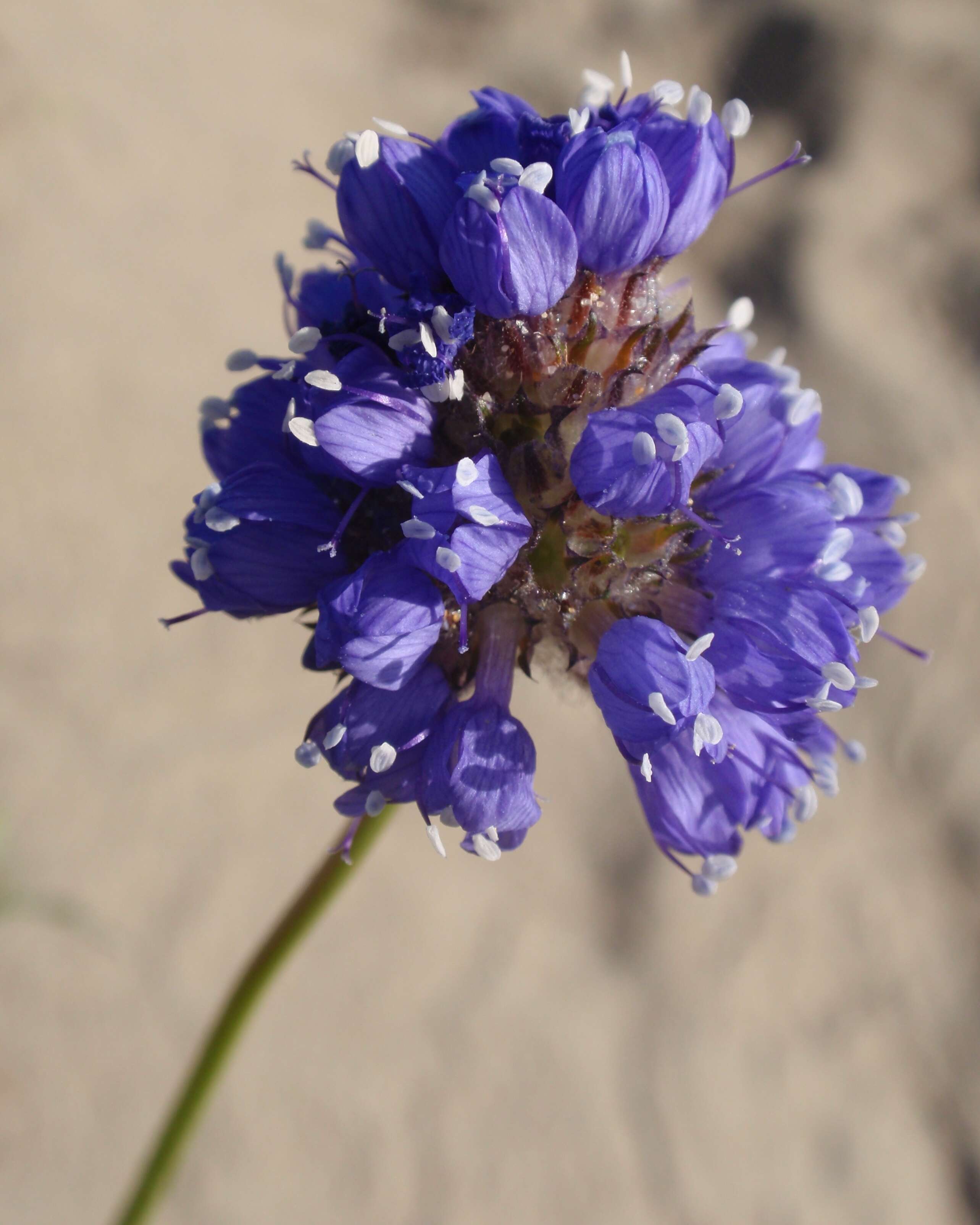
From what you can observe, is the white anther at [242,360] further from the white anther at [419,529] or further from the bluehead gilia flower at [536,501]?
the white anther at [419,529]

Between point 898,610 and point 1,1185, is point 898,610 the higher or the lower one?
the higher one

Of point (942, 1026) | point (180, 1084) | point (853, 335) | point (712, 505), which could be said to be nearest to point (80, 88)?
point (853, 335)

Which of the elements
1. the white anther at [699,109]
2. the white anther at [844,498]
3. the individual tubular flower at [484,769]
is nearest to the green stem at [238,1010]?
the individual tubular flower at [484,769]

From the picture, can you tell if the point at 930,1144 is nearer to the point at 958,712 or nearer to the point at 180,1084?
the point at 958,712

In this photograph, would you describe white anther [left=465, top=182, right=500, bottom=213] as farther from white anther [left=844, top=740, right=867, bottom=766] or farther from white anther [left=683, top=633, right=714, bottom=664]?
white anther [left=844, top=740, right=867, bottom=766]

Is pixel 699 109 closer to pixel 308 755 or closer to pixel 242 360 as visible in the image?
pixel 242 360

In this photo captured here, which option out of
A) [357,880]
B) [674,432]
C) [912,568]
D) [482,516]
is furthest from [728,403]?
[357,880]

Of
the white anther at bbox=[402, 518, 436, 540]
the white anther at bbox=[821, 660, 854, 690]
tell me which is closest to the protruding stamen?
the white anther at bbox=[821, 660, 854, 690]
